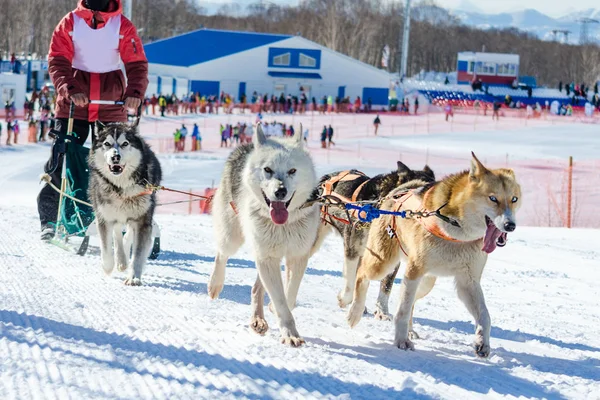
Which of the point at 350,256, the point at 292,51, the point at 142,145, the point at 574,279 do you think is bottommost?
the point at 574,279

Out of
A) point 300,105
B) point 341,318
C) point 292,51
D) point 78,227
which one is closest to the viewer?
point 341,318

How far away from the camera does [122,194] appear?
446 centimetres

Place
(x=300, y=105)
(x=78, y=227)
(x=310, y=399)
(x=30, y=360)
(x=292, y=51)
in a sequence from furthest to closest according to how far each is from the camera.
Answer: (x=292, y=51)
(x=300, y=105)
(x=78, y=227)
(x=30, y=360)
(x=310, y=399)

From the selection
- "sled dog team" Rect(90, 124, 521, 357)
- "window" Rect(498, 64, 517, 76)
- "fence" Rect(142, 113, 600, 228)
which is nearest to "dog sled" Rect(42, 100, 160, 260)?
"sled dog team" Rect(90, 124, 521, 357)

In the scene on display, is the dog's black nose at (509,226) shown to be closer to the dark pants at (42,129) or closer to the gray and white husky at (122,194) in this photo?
the gray and white husky at (122,194)

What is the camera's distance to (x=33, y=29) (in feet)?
162

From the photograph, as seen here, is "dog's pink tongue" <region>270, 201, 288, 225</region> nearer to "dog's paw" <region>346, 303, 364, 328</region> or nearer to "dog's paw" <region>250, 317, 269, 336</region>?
"dog's paw" <region>250, 317, 269, 336</region>

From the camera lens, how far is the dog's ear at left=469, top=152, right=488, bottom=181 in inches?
115

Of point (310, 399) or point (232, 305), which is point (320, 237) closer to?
point (232, 305)

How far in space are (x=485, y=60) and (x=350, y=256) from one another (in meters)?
48.7

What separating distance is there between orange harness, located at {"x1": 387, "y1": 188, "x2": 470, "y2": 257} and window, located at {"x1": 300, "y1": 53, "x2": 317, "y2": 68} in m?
36.1

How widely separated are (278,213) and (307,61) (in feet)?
120

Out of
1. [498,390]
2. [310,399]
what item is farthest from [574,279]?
[310,399]

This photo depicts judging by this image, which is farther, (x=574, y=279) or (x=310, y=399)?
(x=574, y=279)
